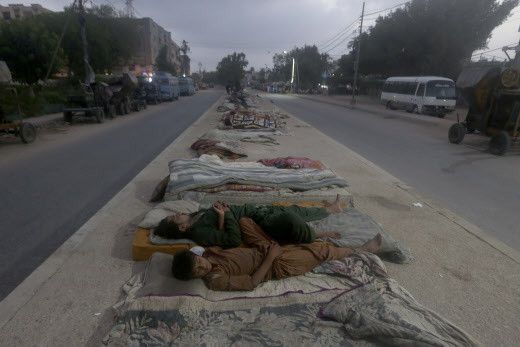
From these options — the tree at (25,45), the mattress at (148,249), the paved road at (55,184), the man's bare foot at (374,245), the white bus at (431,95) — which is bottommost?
the paved road at (55,184)

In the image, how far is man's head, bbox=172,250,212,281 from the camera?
330 centimetres

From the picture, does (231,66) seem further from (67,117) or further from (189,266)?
(189,266)

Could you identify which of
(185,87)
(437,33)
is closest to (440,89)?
(437,33)

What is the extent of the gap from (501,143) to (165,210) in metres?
10.1

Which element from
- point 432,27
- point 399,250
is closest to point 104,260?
point 399,250

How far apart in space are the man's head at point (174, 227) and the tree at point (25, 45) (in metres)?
24.8

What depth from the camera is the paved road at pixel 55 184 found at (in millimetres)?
4508

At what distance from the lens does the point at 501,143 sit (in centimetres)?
1062

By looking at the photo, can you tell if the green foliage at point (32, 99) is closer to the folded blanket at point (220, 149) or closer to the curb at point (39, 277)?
the folded blanket at point (220, 149)

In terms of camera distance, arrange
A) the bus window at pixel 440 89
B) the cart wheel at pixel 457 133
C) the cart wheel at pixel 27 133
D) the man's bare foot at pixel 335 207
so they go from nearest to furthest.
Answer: the man's bare foot at pixel 335 207 → the cart wheel at pixel 27 133 → the cart wheel at pixel 457 133 → the bus window at pixel 440 89

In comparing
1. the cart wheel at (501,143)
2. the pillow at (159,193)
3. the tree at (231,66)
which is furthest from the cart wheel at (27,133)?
the tree at (231,66)

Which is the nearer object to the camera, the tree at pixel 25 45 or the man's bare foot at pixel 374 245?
the man's bare foot at pixel 374 245

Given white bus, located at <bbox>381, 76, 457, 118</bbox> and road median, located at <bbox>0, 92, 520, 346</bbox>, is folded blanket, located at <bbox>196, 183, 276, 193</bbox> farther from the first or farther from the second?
white bus, located at <bbox>381, 76, 457, 118</bbox>

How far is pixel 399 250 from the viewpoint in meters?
4.17
